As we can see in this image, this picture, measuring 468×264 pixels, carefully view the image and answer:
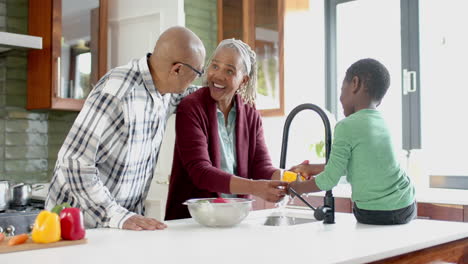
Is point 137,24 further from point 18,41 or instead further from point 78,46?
point 18,41

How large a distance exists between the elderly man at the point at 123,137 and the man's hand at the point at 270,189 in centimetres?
35

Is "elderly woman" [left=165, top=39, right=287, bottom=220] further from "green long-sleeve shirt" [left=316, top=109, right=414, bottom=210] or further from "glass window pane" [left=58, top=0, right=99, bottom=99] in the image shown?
"glass window pane" [left=58, top=0, right=99, bottom=99]

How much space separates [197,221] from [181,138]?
37cm

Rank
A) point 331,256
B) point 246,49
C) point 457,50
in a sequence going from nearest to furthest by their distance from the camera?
point 331,256, point 246,49, point 457,50

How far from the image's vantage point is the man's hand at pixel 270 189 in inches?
71.6

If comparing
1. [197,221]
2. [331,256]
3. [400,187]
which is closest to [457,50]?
[400,187]

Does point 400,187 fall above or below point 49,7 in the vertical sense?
below

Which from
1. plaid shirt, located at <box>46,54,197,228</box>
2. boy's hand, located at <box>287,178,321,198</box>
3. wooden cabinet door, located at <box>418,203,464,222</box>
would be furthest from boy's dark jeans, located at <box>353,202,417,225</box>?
wooden cabinet door, located at <box>418,203,464,222</box>

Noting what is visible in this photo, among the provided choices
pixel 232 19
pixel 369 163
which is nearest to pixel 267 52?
pixel 232 19

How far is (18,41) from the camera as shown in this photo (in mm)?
3561

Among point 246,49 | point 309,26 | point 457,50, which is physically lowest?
point 246,49

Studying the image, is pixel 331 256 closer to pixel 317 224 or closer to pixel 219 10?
pixel 317 224

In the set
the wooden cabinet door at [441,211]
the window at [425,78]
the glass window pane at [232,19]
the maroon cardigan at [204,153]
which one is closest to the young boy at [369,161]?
the maroon cardigan at [204,153]

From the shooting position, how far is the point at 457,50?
3.61m
